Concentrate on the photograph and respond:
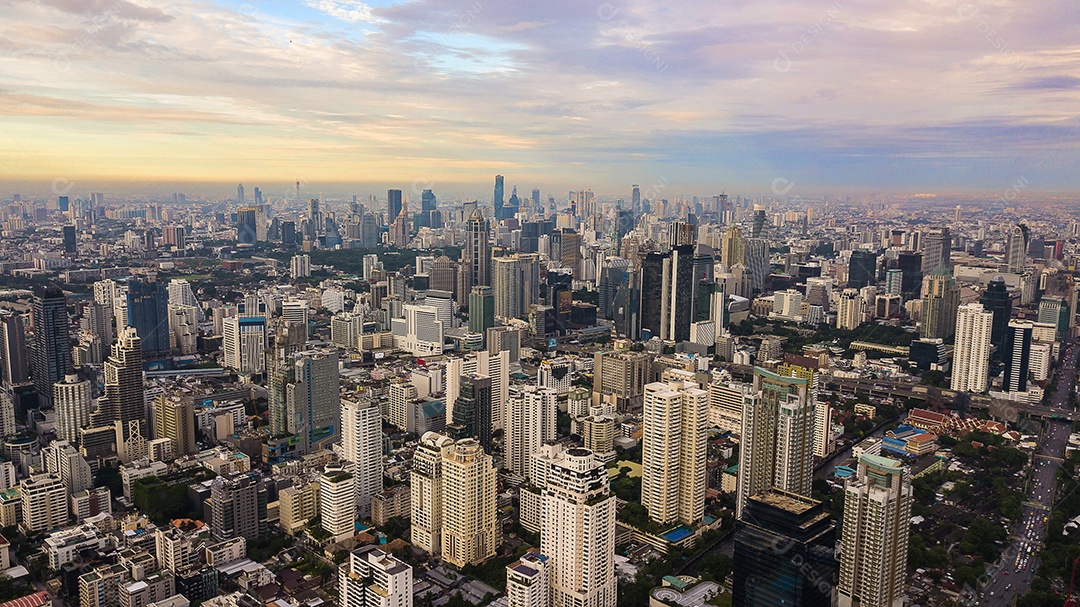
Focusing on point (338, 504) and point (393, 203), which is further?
point (393, 203)

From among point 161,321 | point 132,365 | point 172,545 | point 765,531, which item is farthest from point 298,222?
Result: point 765,531

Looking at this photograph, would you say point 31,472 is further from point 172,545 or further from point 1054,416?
point 1054,416

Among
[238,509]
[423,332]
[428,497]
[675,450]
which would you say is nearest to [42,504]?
[238,509]

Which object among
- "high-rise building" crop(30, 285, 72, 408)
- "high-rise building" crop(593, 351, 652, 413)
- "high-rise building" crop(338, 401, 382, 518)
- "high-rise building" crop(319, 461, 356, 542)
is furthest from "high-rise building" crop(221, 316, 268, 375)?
"high-rise building" crop(319, 461, 356, 542)

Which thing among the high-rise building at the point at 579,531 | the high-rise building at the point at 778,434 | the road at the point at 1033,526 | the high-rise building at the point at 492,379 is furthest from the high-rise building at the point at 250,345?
the road at the point at 1033,526

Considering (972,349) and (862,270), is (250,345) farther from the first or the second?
(862,270)
